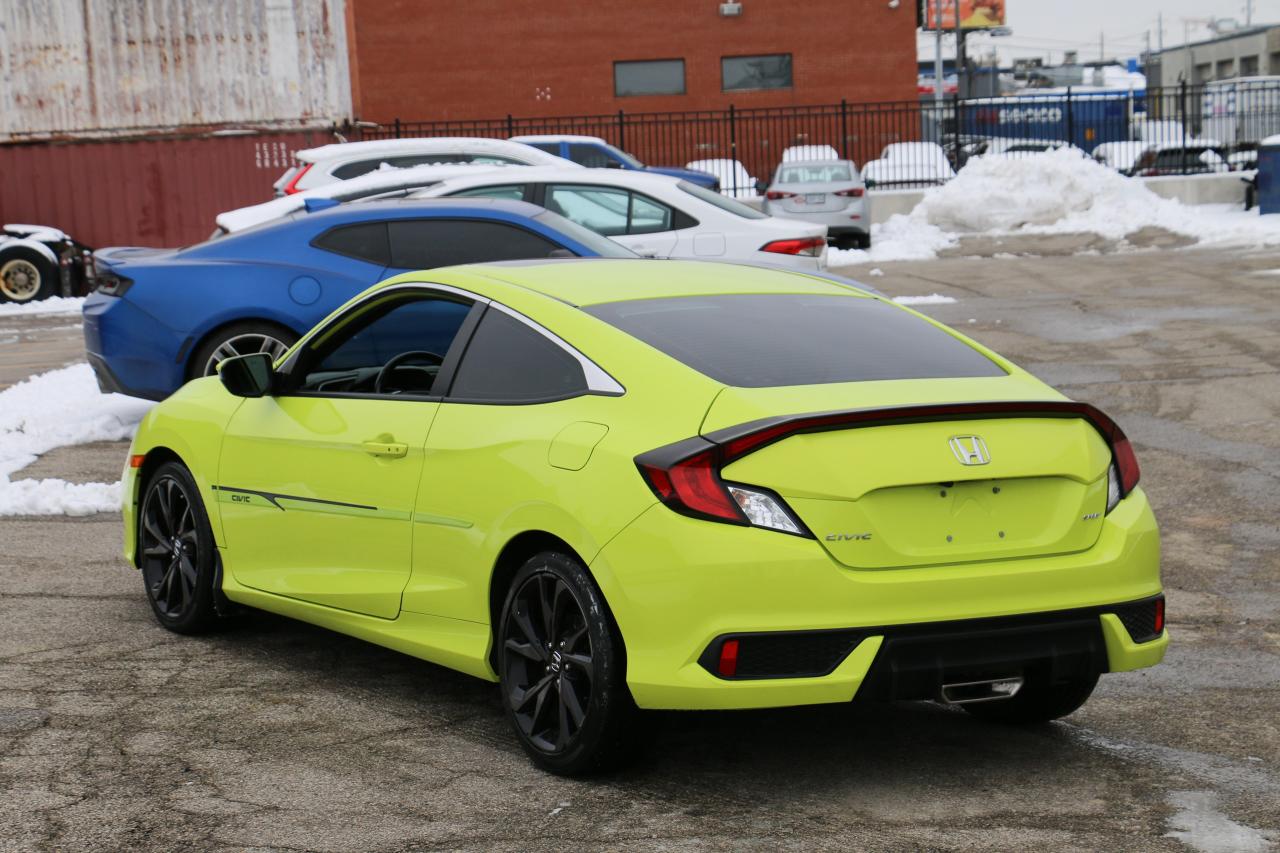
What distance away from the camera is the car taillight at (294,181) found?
18.0m

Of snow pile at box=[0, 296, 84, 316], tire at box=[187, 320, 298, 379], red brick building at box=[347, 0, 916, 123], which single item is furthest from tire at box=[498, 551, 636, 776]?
red brick building at box=[347, 0, 916, 123]

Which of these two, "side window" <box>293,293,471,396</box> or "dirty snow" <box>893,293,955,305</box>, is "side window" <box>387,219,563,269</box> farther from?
"dirty snow" <box>893,293,955,305</box>

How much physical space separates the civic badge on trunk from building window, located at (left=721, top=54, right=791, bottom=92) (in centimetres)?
4221

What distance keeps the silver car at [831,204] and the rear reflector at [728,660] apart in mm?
22592

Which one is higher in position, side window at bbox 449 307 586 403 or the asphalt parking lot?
side window at bbox 449 307 586 403

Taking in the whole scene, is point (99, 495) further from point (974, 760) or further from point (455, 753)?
point (974, 760)

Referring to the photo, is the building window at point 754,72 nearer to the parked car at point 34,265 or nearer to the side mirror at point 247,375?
the parked car at point 34,265

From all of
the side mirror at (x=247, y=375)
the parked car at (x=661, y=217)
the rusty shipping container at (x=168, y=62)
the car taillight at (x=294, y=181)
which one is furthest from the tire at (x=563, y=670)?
the rusty shipping container at (x=168, y=62)

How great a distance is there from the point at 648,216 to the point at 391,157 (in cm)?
629

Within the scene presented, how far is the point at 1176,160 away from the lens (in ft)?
117

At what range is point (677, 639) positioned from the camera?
4.36 metres

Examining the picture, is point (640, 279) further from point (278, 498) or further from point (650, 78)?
point (650, 78)

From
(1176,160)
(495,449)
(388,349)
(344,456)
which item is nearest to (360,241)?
(388,349)

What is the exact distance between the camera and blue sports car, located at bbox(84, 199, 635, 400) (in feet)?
35.6
